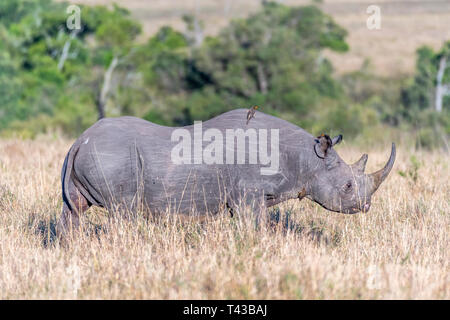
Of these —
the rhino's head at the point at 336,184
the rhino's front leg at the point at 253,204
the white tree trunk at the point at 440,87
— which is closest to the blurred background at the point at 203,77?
the white tree trunk at the point at 440,87

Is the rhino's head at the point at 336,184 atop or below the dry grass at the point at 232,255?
atop

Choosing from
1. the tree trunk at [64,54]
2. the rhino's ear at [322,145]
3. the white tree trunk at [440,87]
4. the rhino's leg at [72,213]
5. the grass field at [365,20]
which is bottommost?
the rhino's leg at [72,213]

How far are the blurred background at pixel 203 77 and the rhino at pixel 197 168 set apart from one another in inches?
424

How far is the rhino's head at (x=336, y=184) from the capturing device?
6953 mm

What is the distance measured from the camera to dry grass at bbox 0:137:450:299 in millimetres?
5285

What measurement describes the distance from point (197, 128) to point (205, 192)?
2.03ft

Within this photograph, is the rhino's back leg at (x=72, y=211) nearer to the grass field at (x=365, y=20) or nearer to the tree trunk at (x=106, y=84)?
the tree trunk at (x=106, y=84)

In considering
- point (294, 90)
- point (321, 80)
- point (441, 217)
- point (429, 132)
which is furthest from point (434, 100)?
point (441, 217)

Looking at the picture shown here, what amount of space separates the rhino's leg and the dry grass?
0.56 feet

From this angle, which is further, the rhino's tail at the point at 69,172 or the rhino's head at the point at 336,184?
the rhino's head at the point at 336,184

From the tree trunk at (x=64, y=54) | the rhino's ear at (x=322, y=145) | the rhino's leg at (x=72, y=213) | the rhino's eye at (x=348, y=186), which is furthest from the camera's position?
the tree trunk at (x=64, y=54)

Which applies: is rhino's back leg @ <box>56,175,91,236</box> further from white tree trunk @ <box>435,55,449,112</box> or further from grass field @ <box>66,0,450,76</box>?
grass field @ <box>66,0,450,76</box>

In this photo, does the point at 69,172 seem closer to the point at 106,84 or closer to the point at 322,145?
the point at 322,145

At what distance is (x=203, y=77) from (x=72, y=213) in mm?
24040
